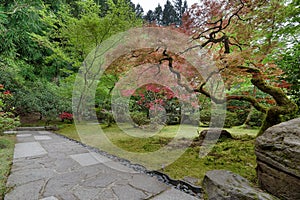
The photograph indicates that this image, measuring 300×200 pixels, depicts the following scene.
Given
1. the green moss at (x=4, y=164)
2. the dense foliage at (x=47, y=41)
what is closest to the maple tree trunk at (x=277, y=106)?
the green moss at (x=4, y=164)

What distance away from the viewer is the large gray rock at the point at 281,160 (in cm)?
126

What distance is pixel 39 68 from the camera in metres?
9.37

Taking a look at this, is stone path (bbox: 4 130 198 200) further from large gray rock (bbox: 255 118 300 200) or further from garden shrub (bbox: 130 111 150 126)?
garden shrub (bbox: 130 111 150 126)

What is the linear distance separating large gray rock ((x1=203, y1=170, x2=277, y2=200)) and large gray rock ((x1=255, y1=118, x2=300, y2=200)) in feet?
0.45

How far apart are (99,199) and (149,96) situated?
5892 mm

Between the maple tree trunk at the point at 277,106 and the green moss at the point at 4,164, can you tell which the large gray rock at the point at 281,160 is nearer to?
the maple tree trunk at the point at 277,106

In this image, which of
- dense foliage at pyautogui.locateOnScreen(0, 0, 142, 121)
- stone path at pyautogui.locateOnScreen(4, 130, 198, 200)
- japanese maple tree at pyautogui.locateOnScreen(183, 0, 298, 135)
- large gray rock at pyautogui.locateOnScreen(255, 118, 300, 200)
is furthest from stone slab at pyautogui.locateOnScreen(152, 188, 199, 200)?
dense foliage at pyautogui.locateOnScreen(0, 0, 142, 121)

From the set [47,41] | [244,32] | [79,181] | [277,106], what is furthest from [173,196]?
[47,41]

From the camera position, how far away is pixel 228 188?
140cm

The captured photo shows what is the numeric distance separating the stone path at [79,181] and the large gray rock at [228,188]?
23 cm

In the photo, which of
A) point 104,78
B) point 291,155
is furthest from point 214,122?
point 291,155

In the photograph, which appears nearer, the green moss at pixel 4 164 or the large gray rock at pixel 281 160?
the large gray rock at pixel 281 160

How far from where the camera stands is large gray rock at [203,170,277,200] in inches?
51.4

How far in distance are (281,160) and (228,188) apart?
548mm
